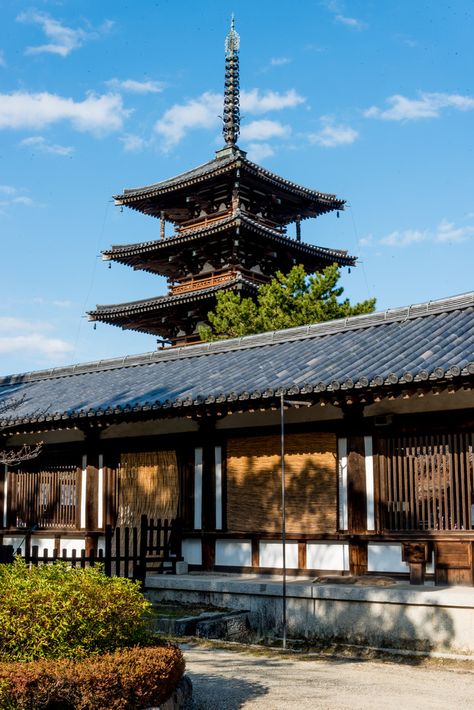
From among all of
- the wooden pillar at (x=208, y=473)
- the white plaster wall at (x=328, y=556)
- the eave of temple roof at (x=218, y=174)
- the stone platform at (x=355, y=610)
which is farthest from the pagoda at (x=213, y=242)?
the stone platform at (x=355, y=610)

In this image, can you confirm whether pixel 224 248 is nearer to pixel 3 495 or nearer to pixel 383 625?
pixel 3 495

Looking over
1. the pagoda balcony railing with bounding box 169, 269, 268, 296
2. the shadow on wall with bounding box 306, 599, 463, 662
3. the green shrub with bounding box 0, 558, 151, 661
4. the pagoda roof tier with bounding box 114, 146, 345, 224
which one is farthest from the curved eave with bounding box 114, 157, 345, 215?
the green shrub with bounding box 0, 558, 151, 661

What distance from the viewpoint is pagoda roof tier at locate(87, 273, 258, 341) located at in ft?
101

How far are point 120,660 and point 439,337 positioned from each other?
827 centimetres

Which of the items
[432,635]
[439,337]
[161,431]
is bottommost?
[432,635]

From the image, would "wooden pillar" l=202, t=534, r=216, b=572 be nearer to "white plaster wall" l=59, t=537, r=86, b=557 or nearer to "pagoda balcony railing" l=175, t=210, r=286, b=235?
"white plaster wall" l=59, t=537, r=86, b=557

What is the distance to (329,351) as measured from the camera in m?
14.8

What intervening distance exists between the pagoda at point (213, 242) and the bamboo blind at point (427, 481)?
1880 centimetres

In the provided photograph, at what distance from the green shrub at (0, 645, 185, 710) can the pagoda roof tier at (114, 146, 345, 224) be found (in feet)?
85.3

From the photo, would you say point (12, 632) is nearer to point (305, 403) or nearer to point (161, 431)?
point (305, 403)

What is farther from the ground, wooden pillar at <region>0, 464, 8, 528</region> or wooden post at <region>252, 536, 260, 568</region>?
wooden pillar at <region>0, 464, 8, 528</region>

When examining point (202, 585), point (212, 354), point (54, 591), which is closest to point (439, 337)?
point (202, 585)

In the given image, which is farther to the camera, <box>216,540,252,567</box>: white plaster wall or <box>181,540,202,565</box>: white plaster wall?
<box>181,540,202,565</box>: white plaster wall

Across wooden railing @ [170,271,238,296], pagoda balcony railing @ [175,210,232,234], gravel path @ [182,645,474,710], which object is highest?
pagoda balcony railing @ [175,210,232,234]
